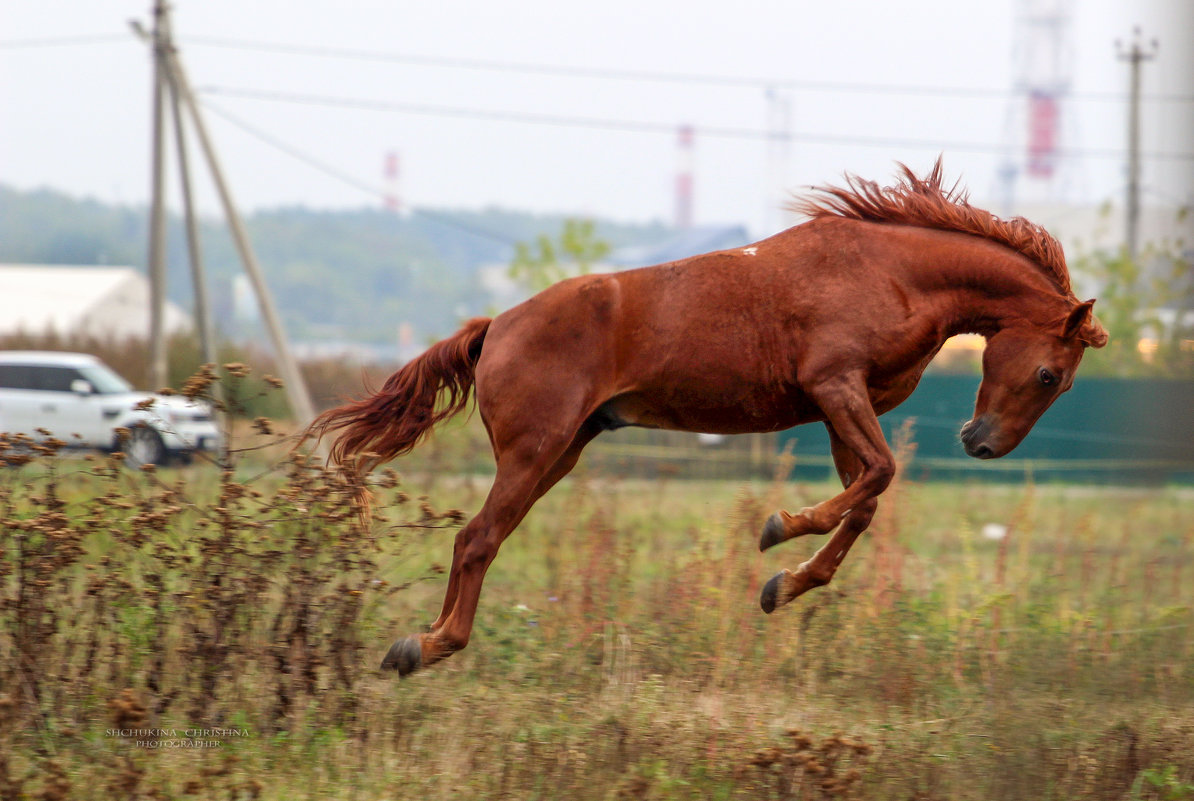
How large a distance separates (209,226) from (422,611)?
122826mm

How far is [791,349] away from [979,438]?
917 mm

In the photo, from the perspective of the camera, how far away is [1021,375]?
4.95 m

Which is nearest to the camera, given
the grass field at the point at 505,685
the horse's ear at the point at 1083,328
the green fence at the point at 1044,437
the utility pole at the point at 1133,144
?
the grass field at the point at 505,685

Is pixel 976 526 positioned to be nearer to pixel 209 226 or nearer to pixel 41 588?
pixel 41 588

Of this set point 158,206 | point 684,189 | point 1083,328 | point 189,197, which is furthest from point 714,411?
point 684,189

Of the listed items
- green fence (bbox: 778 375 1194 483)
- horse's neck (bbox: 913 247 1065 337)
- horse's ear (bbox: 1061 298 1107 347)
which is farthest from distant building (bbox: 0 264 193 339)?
horse's ear (bbox: 1061 298 1107 347)

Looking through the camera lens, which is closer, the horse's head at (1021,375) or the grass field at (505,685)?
the grass field at (505,685)

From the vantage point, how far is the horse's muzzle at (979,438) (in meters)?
5.03

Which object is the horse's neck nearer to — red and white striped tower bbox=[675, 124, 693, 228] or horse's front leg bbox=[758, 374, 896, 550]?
horse's front leg bbox=[758, 374, 896, 550]

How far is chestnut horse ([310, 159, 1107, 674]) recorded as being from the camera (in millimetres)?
4941

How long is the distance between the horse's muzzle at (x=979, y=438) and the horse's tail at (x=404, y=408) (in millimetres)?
2311

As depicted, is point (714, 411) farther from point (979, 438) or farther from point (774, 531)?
point (979, 438)

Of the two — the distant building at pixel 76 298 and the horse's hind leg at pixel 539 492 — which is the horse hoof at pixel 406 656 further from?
the distant building at pixel 76 298

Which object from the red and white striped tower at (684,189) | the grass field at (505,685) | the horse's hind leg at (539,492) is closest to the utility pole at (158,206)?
the grass field at (505,685)
